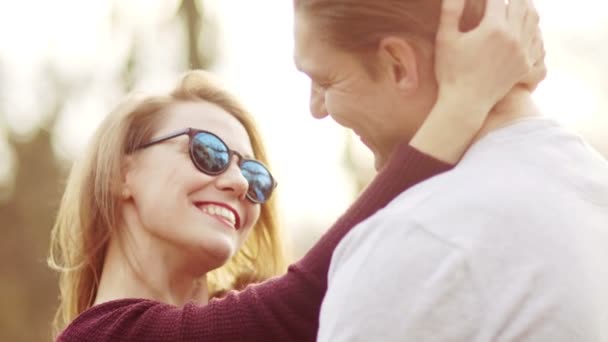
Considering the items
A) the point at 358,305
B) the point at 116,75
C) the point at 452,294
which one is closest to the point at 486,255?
the point at 452,294

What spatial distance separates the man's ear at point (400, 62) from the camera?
89.4 inches

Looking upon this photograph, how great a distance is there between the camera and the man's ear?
2271 millimetres

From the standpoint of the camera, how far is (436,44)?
2.29 metres

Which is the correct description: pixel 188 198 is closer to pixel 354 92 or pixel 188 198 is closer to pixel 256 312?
pixel 256 312

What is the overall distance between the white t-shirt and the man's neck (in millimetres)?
180

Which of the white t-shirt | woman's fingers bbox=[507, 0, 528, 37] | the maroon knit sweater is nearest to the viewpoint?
the white t-shirt

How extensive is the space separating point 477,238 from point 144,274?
1.64 meters

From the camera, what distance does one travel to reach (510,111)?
2.32 metres

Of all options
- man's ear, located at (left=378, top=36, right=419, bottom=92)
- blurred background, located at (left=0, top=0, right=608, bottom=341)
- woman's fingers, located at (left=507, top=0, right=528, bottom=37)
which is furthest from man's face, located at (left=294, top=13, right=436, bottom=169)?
blurred background, located at (left=0, top=0, right=608, bottom=341)

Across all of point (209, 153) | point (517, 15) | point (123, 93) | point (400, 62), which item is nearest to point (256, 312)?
point (209, 153)

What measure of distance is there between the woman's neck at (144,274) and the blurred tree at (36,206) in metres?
10.4

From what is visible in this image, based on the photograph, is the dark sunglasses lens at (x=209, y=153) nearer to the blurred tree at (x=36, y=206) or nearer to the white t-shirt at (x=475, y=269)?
the white t-shirt at (x=475, y=269)

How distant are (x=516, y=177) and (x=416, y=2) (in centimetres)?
39

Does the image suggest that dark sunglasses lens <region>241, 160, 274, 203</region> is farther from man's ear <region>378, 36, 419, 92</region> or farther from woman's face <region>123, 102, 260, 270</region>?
man's ear <region>378, 36, 419, 92</region>
